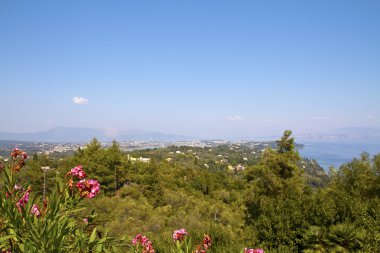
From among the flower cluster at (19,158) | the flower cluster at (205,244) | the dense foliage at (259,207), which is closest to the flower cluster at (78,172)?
the dense foliage at (259,207)

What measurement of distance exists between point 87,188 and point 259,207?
48.4 ft

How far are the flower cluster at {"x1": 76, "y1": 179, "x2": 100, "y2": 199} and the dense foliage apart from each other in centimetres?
17

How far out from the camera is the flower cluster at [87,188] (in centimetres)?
311

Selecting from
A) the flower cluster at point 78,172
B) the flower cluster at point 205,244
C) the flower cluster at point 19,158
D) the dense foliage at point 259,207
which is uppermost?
the flower cluster at point 19,158

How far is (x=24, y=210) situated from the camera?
2805mm

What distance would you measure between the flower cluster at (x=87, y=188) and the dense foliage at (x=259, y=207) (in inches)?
6.6

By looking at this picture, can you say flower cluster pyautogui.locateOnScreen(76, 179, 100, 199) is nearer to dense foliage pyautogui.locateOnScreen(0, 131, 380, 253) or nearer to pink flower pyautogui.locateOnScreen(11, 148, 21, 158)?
dense foliage pyautogui.locateOnScreen(0, 131, 380, 253)

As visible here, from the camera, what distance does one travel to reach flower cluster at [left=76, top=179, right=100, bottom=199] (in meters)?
3.11

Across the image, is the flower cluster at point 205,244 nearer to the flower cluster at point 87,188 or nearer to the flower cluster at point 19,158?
the flower cluster at point 87,188

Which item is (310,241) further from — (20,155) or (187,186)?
(187,186)

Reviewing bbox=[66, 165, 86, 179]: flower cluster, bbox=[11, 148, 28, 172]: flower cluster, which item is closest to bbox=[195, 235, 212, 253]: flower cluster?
bbox=[66, 165, 86, 179]: flower cluster

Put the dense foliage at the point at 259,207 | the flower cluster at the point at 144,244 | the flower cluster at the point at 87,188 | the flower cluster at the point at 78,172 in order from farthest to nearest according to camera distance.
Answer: the dense foliage at the point at 259,207 < the flower cluster at the point at 144,244 < the flower cluster at the point at 78,172 < the flower cluster at the point at 87,188

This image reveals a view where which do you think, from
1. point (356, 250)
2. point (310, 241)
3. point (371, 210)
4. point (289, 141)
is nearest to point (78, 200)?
point (356, 250)

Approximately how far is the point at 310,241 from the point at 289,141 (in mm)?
15864
